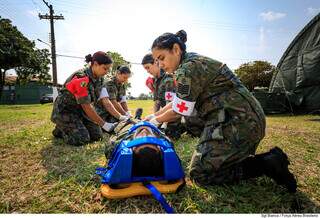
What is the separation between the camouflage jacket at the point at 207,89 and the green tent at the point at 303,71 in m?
8.81

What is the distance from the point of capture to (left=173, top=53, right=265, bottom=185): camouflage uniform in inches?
90.4

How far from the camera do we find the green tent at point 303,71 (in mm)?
9594

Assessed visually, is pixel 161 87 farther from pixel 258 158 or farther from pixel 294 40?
pixel 294 40

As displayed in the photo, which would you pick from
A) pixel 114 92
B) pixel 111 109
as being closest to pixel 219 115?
pixel 111 109

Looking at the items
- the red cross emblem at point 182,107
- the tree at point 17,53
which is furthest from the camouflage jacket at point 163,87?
the tree at point 17,53

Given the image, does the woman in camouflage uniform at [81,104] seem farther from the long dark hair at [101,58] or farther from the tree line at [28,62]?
the tree line at [28,62]

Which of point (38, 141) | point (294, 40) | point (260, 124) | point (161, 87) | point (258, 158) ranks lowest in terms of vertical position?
point (38, 141)

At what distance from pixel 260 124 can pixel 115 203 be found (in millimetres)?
1525

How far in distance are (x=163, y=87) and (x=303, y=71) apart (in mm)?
7610

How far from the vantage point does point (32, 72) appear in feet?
101

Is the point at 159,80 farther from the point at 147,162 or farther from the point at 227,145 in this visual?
the point at 147,162

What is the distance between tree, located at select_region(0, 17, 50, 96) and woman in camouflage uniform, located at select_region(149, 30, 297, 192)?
28141 millimetres

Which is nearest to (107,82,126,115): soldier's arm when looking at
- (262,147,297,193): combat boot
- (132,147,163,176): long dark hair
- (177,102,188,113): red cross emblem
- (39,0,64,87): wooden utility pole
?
→ (177,102,188,113): red cross emblem

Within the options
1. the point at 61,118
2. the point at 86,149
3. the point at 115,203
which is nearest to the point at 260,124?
the point at 115,203
